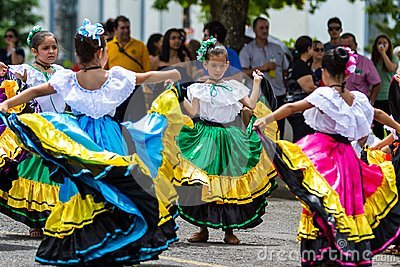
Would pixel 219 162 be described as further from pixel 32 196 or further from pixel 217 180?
pixel 32 196

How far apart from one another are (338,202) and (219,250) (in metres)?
1.80

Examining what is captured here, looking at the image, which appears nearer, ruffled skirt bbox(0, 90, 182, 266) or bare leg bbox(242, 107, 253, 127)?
ruffled skirt bbox(0, 90, 182, 266)

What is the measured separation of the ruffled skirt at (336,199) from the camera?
7.62 metres

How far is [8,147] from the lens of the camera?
9.54 metres

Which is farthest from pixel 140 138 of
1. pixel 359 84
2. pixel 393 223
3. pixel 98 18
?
pixel 98 18

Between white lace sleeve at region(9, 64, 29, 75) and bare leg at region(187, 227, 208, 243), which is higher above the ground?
white lace sleeve at region(9, 64, 29, 75)

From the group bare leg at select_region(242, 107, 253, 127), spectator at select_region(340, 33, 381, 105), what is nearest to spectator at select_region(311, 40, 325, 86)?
spectator at select_region(340, 33, 381, 105)

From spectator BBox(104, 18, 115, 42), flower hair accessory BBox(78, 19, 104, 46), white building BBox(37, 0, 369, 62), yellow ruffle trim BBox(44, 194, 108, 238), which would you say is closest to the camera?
yellow ruffle trim BBox(44, 194, 108, 238)

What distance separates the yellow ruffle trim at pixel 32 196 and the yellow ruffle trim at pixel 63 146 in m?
1.80

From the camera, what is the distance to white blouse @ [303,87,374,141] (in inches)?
309

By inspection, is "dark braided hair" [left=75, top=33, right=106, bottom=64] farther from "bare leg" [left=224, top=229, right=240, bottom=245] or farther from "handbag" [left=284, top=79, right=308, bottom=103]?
"handbag" [left=284, top=79, right=308, bottom=103]

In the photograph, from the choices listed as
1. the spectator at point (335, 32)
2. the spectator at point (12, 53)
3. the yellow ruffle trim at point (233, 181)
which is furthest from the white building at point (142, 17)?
the yellow ruffle trim at point (233, 181)

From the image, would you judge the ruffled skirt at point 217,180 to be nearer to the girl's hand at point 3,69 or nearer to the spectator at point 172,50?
the girl's hand at point 3,69

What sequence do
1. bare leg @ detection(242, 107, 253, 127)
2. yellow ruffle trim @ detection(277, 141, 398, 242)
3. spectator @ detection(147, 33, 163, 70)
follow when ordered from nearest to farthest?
1. yellow ruffle trim @ detection(277, 141, 398, 242)
2. bare leg @ detection(242, 107, 253, 127)
3. spectator @ detection(147, 33, 163, 70)
